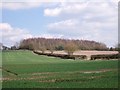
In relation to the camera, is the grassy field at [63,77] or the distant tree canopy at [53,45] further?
the distant tree canopy at [53,45]

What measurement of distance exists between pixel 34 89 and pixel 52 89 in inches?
42.0

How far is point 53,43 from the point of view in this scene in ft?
592

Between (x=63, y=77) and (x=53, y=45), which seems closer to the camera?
(x=63, y=77)

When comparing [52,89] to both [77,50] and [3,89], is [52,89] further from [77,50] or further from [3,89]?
[77,50]

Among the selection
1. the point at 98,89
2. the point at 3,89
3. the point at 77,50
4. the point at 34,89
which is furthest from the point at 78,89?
the point at 77,50

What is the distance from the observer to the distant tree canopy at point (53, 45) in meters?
160

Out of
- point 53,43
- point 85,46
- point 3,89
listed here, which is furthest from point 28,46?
point 3,89

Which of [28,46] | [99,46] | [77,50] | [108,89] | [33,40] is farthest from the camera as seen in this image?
[33,40]

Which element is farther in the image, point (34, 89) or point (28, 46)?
point (28, 46)

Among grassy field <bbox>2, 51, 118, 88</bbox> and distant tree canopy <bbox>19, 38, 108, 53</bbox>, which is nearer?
grassy field <bbox>2, 51, 118, 88</bbox>

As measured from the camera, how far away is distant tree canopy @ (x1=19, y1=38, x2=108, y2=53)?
160250 mm

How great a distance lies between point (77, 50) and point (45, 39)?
42561mm

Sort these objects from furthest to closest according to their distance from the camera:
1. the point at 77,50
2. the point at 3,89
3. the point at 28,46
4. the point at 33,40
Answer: the point at 33,40 < the point at 28,46 < the point at 77,50 < the point at 3,89

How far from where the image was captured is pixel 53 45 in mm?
171375
